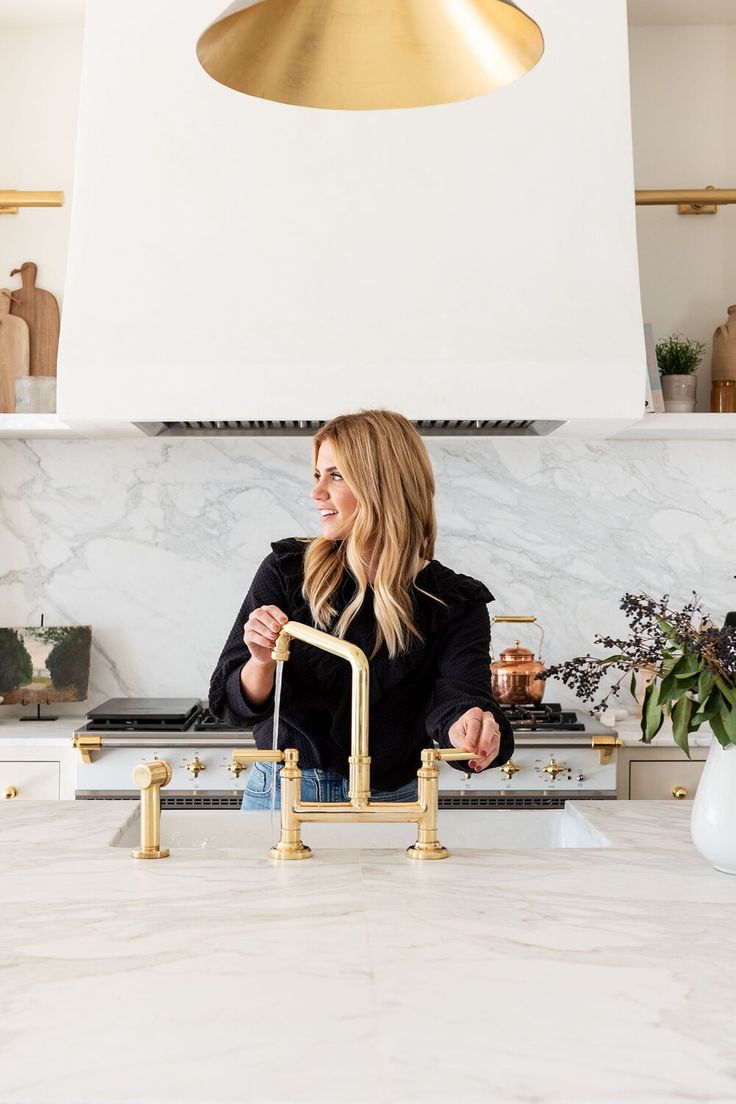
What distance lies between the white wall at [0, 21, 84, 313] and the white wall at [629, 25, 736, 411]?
1700 millimetres

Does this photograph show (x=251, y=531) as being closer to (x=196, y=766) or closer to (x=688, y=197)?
(x=196, y=766)

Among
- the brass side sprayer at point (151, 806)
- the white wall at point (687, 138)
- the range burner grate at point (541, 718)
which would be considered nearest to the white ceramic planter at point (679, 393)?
the white wall at point (687, 138)

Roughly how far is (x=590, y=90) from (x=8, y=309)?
175cm

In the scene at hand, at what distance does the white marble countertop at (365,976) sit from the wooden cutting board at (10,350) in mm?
1947

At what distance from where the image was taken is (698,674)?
4.75 ft

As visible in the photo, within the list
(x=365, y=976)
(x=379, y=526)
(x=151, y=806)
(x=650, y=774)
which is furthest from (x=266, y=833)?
(x=650, y=774)

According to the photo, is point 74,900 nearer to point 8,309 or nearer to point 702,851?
point 702,851

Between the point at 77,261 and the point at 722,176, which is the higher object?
the point at 722,176

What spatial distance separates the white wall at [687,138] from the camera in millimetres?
3291

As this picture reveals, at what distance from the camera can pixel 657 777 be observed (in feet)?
9.36

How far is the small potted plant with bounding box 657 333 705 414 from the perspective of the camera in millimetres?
3100

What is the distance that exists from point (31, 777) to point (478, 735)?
1.65 meters

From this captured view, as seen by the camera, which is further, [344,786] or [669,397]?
[669,397]

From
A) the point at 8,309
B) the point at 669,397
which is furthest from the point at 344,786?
the point at 8,309
